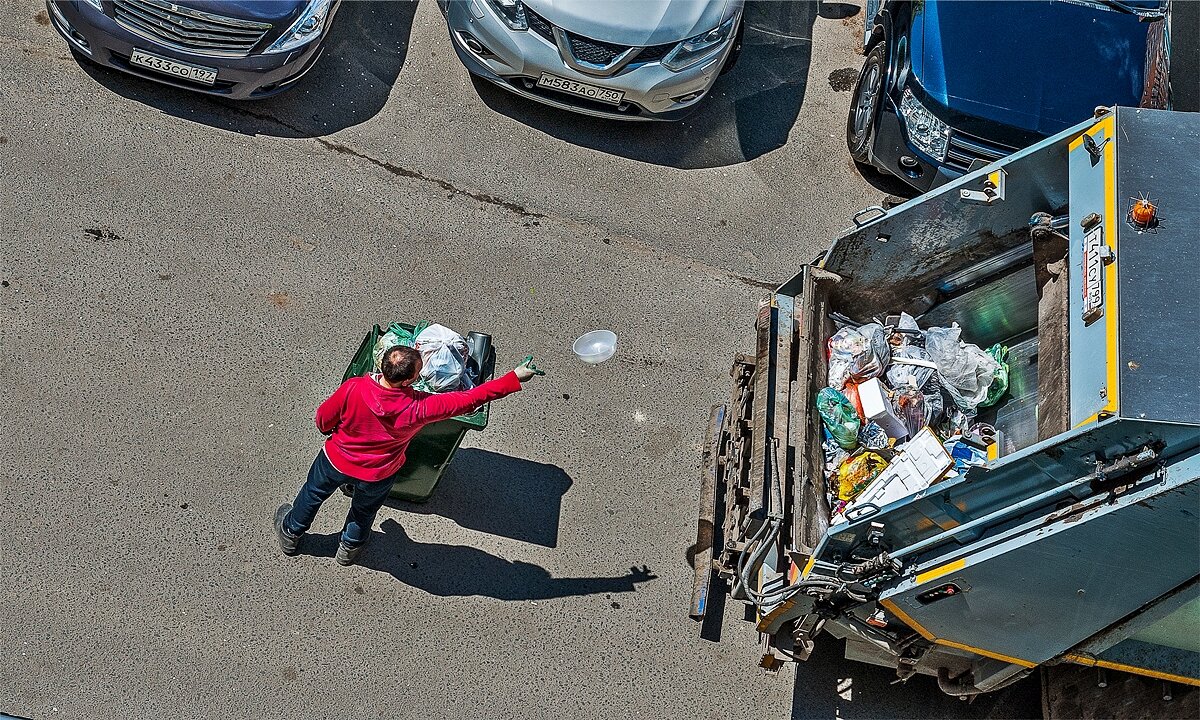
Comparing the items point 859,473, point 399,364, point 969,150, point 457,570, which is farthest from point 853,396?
point 399,364

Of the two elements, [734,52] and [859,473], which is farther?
[734,52]

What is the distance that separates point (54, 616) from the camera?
5305 mm

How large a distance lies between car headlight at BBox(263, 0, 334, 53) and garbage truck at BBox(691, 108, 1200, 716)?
120 inches

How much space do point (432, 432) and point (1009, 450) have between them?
2.79 m

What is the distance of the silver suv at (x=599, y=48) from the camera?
6770mm

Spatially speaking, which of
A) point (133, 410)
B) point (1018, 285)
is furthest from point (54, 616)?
point (1018, 285)

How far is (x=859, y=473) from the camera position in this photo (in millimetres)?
5414

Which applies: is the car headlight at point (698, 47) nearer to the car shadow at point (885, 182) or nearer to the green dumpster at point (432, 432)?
the car shadow at point (885, 182)

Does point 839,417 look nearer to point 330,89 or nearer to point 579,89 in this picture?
point 579,89

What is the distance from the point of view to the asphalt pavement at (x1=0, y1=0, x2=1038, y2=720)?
5.45m

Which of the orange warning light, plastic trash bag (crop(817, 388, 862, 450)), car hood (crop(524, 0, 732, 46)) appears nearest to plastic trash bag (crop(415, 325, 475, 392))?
plastic trash bag (crop(817, 388, 862, 450))

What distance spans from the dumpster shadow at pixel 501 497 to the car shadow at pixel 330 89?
7.53ft

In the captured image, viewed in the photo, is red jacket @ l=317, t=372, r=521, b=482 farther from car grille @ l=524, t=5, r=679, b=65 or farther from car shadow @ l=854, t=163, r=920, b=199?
car shadow @ l=854, t=163, r=920, b=199

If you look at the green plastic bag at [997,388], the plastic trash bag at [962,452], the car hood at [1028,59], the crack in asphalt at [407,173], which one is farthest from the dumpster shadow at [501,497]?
the car hood at [1028,59]
